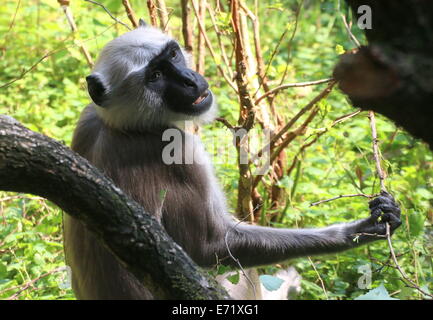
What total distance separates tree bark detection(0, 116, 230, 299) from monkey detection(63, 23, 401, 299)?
140cm

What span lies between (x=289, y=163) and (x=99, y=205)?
4727 millimetres

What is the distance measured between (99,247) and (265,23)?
7.75 meters

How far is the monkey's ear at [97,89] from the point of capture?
173 inches

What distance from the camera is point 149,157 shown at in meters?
4.46

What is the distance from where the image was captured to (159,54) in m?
4.56

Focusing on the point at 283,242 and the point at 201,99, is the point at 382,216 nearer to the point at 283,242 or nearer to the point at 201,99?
the point at 283,242

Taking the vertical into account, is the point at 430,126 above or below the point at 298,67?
below

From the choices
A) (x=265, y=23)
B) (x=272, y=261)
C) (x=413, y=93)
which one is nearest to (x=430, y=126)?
(x=413, y=93)

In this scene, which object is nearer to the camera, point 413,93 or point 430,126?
point 413,93

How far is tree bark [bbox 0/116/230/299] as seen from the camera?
2705mm

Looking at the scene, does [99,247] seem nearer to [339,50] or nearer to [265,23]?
[339,50]

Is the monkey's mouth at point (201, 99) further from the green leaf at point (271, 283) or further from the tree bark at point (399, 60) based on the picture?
the tree bark at point (399, 60)

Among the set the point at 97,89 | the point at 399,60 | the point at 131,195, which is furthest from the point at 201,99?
the point at 399,60

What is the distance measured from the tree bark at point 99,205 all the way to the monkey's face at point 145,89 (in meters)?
1.65
